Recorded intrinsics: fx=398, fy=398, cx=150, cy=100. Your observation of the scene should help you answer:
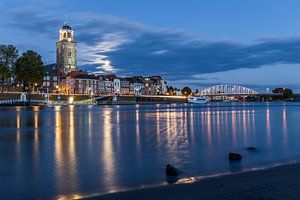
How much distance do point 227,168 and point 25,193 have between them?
792 cm

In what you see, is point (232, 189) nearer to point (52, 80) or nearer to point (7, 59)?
point (7, 59)

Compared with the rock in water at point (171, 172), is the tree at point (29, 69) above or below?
above

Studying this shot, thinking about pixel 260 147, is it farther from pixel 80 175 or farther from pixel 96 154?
pixel 80 175

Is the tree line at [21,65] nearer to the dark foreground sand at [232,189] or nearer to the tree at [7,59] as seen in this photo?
the tree at [7,59]

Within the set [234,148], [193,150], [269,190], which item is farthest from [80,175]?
[234,148]

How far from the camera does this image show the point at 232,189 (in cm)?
1124

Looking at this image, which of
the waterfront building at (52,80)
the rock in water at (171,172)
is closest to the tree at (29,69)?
the waterfront building at (52,80)

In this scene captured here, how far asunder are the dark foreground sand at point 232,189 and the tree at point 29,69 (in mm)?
111153

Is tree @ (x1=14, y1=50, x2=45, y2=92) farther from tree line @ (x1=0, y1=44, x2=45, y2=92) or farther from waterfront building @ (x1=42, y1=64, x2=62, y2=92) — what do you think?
waterfront building @ (x1=42, y1=64, x2=62, y2=92)

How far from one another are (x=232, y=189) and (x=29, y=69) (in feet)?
372

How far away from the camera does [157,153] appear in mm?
21016

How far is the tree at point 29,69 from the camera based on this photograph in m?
Answer: 117

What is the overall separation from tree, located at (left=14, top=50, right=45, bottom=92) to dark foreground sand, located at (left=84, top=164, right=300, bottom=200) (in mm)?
111153

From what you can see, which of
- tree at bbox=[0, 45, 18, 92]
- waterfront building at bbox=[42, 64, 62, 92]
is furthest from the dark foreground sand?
waterfront building at bbox=[42, 64, 62, 92]
